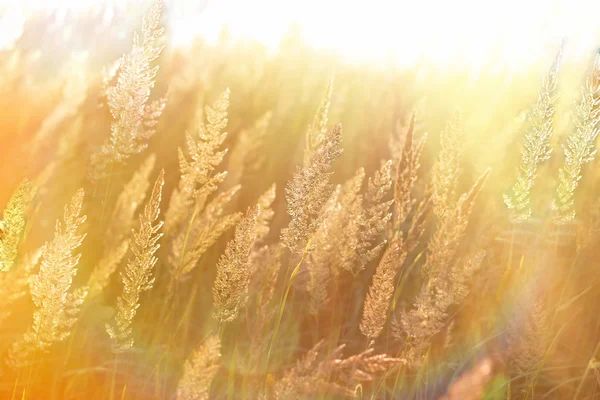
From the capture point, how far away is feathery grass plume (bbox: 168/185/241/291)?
28.2 inches

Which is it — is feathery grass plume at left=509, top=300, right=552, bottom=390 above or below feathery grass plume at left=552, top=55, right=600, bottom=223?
below

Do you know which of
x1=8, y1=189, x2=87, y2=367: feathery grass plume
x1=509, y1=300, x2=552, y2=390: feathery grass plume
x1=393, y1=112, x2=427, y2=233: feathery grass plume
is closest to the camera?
x1=8, y1=189, x2=87, y2=367: feathery grass plume

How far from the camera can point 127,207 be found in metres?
0.74

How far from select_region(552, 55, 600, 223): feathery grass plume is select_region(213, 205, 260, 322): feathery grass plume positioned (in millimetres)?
530

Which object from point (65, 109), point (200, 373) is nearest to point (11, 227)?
point (65, 109)

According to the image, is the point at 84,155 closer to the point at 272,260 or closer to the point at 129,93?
the point at 129,93

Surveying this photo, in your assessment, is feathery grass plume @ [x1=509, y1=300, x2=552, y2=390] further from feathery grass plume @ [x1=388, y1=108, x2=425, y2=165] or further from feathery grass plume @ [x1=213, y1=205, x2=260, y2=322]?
feathery grass plume @ [x1=213, y1=205, x2=260, y2=322]

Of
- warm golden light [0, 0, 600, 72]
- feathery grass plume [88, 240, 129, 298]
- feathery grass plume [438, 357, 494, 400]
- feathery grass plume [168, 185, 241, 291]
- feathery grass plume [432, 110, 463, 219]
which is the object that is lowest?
feathery grass plume [438, 357, 494, 400]

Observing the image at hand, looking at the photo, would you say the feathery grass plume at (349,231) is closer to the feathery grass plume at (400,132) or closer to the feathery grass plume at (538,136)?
the feathery grass plume at (400,132)

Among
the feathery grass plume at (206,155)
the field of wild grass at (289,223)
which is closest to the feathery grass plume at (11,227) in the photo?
the field of wild grass at (289,223)

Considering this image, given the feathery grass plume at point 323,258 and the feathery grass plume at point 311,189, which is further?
the feathery grass plume at point 323,258

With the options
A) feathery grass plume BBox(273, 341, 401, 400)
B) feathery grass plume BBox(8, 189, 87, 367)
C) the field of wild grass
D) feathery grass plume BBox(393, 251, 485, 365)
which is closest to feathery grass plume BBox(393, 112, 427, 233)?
the field of wild grass

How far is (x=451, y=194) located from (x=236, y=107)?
397mm

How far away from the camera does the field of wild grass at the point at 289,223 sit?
687 millimetres
